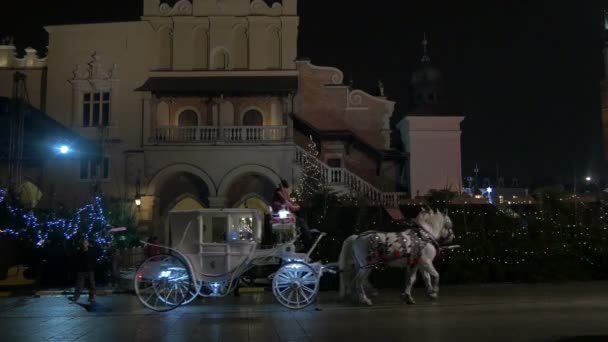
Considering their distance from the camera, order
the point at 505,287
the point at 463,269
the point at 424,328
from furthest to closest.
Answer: the point at 463,269 < the point at 505,287 < the point at 424,328

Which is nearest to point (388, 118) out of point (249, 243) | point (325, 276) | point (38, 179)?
point (325, 276)

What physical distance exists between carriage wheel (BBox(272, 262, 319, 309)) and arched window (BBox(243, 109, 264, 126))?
61.7 feet

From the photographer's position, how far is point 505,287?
18797 millimetres

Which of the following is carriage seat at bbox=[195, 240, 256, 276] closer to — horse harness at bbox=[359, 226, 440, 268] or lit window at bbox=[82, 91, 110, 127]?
horse harness at bbox=[359, 226, 440, 268]

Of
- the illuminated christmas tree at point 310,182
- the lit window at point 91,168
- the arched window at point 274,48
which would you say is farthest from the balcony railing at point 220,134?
the arched window at point 274,48

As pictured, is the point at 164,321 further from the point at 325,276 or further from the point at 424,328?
the point at 325,276

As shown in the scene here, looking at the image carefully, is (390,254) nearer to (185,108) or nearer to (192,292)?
(192,292)

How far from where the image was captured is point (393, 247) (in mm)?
15023

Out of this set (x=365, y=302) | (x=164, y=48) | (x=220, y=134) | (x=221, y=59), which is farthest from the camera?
(x=221, y=59)

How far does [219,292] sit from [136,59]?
2011cm

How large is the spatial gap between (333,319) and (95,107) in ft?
75.0

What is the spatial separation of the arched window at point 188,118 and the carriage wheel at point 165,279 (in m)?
18.6

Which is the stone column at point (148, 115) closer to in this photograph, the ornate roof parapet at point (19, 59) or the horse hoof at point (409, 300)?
the ornate roof parapet at point (19, 59)

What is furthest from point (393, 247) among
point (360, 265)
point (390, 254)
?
point (360, 265)
